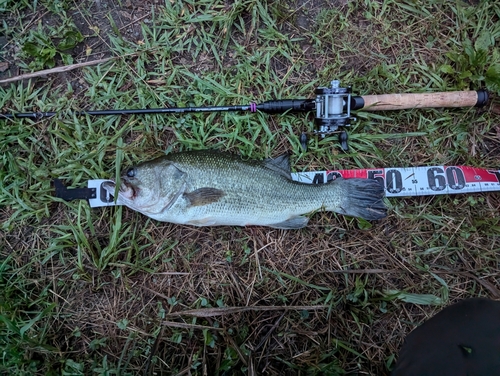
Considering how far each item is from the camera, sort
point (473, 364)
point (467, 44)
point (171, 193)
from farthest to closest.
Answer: point (467, 44), point (171, 193), point (473, 364)

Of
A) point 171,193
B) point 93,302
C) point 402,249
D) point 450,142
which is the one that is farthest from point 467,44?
point 93,302

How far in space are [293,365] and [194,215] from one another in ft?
5.39

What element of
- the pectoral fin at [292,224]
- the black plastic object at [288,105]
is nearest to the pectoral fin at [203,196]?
the pectoral fin at [292,224]

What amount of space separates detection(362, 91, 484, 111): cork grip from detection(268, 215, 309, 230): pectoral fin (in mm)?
1281

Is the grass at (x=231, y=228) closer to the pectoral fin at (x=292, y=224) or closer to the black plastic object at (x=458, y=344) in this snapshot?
the pectoral fin at (x=292, y=224)

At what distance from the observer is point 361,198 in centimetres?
338

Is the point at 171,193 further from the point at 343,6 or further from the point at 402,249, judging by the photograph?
the point at 343,6

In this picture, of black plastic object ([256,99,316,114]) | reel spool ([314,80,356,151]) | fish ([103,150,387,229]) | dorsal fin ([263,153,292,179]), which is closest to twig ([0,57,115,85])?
fish ([103,150,387,229])

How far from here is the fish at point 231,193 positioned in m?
3.19

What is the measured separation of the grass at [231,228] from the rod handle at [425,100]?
17cm

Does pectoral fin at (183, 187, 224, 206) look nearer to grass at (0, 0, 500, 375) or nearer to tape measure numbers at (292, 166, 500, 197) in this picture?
grass at (0, 0, 500, 375)

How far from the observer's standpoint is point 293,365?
326 cm

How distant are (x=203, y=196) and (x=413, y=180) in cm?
208

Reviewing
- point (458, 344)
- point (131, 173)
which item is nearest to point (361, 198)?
point (458, 344)
